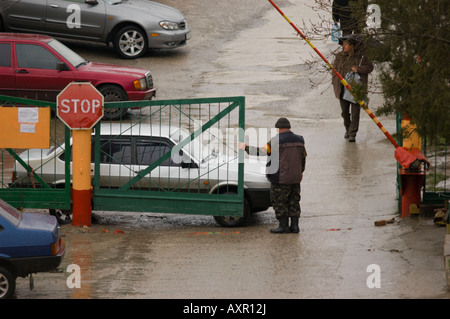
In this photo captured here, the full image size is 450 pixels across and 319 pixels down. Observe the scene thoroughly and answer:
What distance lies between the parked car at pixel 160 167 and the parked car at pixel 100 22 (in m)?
8.97

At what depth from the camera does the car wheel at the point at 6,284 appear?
31.9ft

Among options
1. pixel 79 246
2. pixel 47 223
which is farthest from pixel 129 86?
pixel 47 223

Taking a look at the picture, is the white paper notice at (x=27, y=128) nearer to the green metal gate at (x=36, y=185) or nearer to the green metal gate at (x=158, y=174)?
the green metal gate at (x=36, y=185)

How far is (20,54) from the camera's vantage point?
18.3 m

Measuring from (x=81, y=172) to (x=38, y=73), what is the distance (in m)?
5.79

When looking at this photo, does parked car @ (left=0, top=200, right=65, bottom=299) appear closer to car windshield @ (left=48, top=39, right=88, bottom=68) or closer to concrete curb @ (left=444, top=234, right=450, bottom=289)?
concrete curb @ (left=444, top=234, right=450, bottom=289)

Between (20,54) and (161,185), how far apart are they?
6544 millimetres

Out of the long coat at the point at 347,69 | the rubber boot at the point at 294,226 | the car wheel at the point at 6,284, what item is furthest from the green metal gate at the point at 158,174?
the long coat at the point at 347,69

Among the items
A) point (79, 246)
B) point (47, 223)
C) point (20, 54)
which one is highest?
point (20, 54)

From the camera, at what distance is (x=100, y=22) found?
22016 mm

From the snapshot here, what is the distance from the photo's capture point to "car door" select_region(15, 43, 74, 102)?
18297 millimetres

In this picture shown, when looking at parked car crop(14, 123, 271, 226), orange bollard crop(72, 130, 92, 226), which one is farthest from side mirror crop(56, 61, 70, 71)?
orange bollard crop(72, 130, 92, 226)

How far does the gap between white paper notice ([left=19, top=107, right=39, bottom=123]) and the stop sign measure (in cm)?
36

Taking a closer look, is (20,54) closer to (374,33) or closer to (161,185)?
(161,185)
